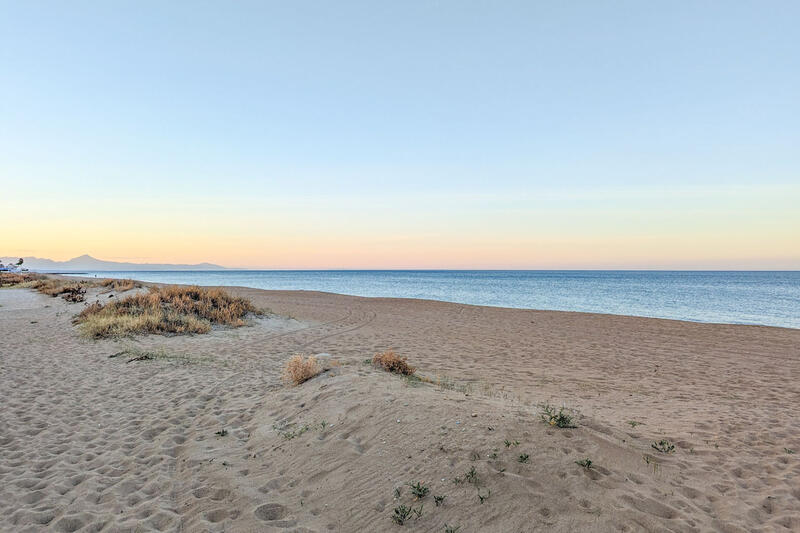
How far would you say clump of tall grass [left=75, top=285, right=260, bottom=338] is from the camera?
14523 millimetres

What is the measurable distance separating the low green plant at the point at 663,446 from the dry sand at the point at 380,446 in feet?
0.35

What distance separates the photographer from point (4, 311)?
20.0 meters

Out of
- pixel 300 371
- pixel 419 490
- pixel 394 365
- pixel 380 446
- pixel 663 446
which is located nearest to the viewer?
pixel 419 490

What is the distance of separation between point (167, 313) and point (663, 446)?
16538mm

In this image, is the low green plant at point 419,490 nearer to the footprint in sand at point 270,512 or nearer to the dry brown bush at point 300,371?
the footprint in sand at point 270,512

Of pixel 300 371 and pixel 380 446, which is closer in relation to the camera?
pixel 380 446

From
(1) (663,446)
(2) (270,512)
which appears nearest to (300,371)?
(2) (270,512)

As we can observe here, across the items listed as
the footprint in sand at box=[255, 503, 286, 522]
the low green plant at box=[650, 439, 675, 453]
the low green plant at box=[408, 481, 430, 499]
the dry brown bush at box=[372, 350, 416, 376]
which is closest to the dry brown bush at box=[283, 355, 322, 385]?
the dry brown bush at box=[372, 350, 416, 376]

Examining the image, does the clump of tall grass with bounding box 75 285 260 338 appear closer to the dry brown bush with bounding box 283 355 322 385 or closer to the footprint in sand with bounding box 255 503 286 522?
the dry brown bush with bounding box 283 355 322 385

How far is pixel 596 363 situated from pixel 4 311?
84.3ft

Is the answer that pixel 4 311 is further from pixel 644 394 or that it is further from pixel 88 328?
pixel 644 394

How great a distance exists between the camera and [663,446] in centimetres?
536

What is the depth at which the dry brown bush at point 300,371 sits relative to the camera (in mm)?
8352

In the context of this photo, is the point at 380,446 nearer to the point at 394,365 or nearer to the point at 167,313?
the point at 394,365
